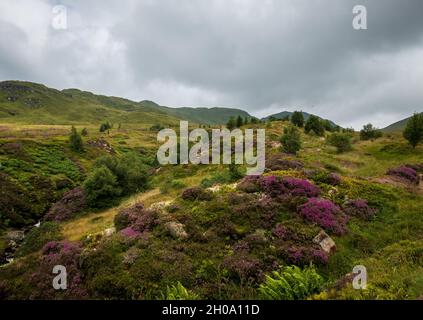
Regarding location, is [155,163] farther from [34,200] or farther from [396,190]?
[396,190]

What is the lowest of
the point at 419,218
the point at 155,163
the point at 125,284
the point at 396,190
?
the point at 125,284

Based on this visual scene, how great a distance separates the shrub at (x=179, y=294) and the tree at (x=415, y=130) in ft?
142

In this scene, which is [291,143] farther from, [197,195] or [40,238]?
[40,238]

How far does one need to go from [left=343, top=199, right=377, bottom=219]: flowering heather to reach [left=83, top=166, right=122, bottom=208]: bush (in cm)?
2434

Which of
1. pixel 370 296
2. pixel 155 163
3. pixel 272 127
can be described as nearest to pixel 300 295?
pixel 370 296

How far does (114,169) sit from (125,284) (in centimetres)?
2516

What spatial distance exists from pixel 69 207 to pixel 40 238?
312 inches

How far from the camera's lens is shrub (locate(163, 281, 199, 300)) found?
36.0ft

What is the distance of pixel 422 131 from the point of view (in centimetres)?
4041

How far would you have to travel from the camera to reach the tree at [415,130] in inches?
1598

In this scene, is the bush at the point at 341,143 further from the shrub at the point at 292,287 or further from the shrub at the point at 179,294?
the shrub at the point at 179,294

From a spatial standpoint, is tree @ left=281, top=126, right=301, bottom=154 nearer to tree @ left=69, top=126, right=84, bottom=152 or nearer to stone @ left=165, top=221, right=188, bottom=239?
stone @ left=165, top=221, right=188, bottom=239

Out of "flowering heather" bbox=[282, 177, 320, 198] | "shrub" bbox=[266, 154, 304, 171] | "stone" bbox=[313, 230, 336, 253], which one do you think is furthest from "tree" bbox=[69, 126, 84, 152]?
"stone" bbox=[313, 230, 336, 253]

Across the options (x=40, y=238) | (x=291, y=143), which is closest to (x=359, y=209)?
(x=291, y=143)
